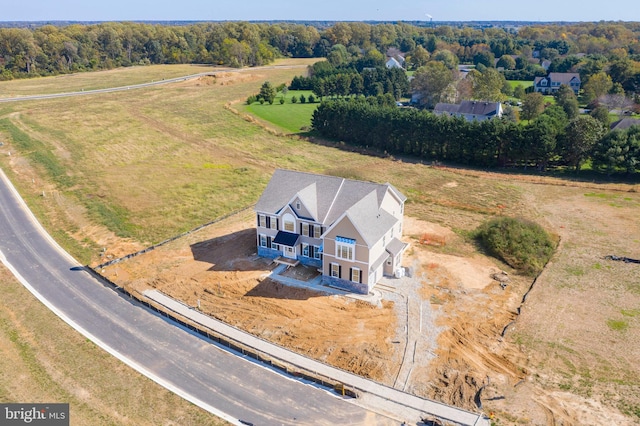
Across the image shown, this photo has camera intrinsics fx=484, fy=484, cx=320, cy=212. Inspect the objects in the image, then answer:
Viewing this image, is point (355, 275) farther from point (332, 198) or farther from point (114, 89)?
point (114, 89)

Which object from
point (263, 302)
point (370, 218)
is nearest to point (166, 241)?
point (263, 302)

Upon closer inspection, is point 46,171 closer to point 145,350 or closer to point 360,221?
point 145,350

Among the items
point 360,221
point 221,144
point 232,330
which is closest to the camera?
point 232,330

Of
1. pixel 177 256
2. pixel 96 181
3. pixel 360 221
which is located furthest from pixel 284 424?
pixel 96 181

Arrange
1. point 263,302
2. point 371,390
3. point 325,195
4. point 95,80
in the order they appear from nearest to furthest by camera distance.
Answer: point 371,390
point 263,302
point 325,195
point 95,80

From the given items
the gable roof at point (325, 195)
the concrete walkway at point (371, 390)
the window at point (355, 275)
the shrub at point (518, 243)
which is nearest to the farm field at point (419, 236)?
the concrete walkway at point (371, 390)

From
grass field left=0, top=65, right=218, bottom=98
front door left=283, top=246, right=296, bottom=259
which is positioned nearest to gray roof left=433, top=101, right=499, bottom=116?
front door left=283, top=246, right=296, bottom=259

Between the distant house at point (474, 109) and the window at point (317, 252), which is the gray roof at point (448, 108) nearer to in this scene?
the distant house at point (474, 109)

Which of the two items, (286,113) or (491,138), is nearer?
(491,138)
